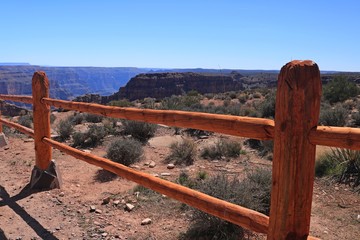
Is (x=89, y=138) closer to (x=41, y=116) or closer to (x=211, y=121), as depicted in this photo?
(x=41, y=116)

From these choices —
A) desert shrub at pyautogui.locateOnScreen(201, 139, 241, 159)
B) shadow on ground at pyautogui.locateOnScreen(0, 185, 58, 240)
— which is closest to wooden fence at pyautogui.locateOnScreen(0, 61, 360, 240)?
shadow on ground at pyautogui.locateOnScreen(0, 185, 58, 240)

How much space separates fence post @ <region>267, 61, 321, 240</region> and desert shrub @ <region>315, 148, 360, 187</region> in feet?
12.3

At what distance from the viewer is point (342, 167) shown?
5523mm

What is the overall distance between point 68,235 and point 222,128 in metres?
2.23

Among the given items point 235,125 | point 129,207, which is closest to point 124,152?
point 129,207

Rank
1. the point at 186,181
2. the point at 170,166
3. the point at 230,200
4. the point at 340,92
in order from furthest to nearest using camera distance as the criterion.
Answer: the point at 340,92, the point at 170,166, the point at 186,181, the point at 230,200

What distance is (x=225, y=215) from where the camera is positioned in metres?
2.36

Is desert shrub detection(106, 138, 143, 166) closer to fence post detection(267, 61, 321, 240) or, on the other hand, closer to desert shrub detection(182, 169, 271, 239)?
desert shrub detection(182, 169, 271, 239)

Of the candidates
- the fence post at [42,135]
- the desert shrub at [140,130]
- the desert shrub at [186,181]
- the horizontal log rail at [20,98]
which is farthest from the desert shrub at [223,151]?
the horizontal log rail at [20,98]

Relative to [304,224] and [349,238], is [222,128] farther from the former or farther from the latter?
[349,238]

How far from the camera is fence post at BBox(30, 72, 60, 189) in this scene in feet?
15.9

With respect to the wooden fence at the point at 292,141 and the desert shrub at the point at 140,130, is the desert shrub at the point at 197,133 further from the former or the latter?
the wooden fence at the point at 292,141

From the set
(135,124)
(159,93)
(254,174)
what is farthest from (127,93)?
(254,174)

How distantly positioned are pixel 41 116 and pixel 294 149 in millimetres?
3968
